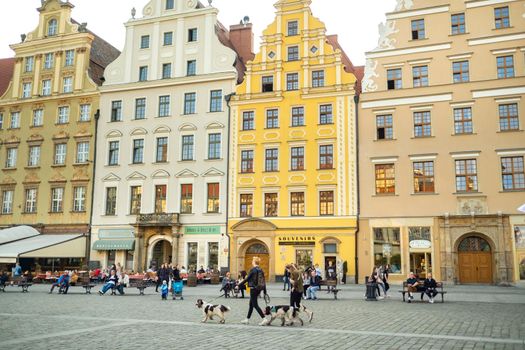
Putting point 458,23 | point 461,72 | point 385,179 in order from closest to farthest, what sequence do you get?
1. point 461,72
2. point 385,179
3. point 458,23

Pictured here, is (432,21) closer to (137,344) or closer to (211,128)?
(211,128)

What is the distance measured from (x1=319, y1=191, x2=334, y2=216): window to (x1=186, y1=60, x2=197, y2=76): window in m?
13.5

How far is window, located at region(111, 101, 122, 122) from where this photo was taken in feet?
135

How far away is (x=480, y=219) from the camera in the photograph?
31.2 meters

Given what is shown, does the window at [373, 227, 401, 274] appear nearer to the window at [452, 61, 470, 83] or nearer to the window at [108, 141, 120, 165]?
the window at [452, 61, 470, 83]

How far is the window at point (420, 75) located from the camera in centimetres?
3409

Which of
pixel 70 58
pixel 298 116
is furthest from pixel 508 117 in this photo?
pixel 70 58

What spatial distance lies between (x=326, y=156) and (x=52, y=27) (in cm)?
2558

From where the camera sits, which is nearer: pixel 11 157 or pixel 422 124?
pixel 422 124

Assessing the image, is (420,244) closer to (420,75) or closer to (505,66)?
(420,75)

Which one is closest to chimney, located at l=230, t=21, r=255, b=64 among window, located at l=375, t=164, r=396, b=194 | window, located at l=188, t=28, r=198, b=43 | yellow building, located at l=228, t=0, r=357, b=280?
window, located at l=188, t=28, r=198, b=43

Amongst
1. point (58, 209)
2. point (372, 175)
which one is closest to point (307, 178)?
point (372, 175)

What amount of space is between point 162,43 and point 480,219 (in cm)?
2581

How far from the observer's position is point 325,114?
35688mm
